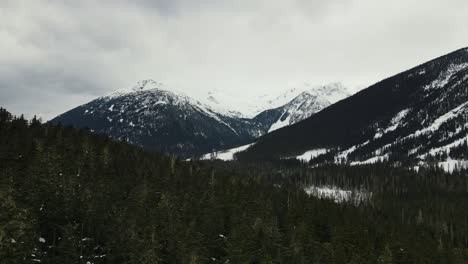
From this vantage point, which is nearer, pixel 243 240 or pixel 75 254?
pixel 75 254

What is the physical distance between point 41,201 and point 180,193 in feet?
150

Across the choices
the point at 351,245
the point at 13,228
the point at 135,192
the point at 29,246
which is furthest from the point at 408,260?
the point at 13,228

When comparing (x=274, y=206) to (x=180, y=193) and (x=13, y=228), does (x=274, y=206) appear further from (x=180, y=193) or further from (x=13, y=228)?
(x=13, y=228)

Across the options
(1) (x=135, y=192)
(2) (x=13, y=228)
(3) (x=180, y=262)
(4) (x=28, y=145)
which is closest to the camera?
(2) (x=13, y=228)

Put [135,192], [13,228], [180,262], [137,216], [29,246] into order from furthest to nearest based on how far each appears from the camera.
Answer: [135,192], [137,216], [180,262], [29,246], [13,228]

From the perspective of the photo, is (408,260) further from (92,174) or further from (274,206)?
(92,174)

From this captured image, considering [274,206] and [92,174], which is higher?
[92,174]

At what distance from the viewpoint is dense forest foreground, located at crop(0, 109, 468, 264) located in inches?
2975

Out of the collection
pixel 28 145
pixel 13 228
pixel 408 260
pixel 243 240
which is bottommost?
pixel 408 260

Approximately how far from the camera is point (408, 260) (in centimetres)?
11469

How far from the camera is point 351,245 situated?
114 meters

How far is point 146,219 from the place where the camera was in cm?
9362

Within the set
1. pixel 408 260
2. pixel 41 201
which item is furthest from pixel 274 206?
pixel 41 201

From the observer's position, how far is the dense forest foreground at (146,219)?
7556cm
